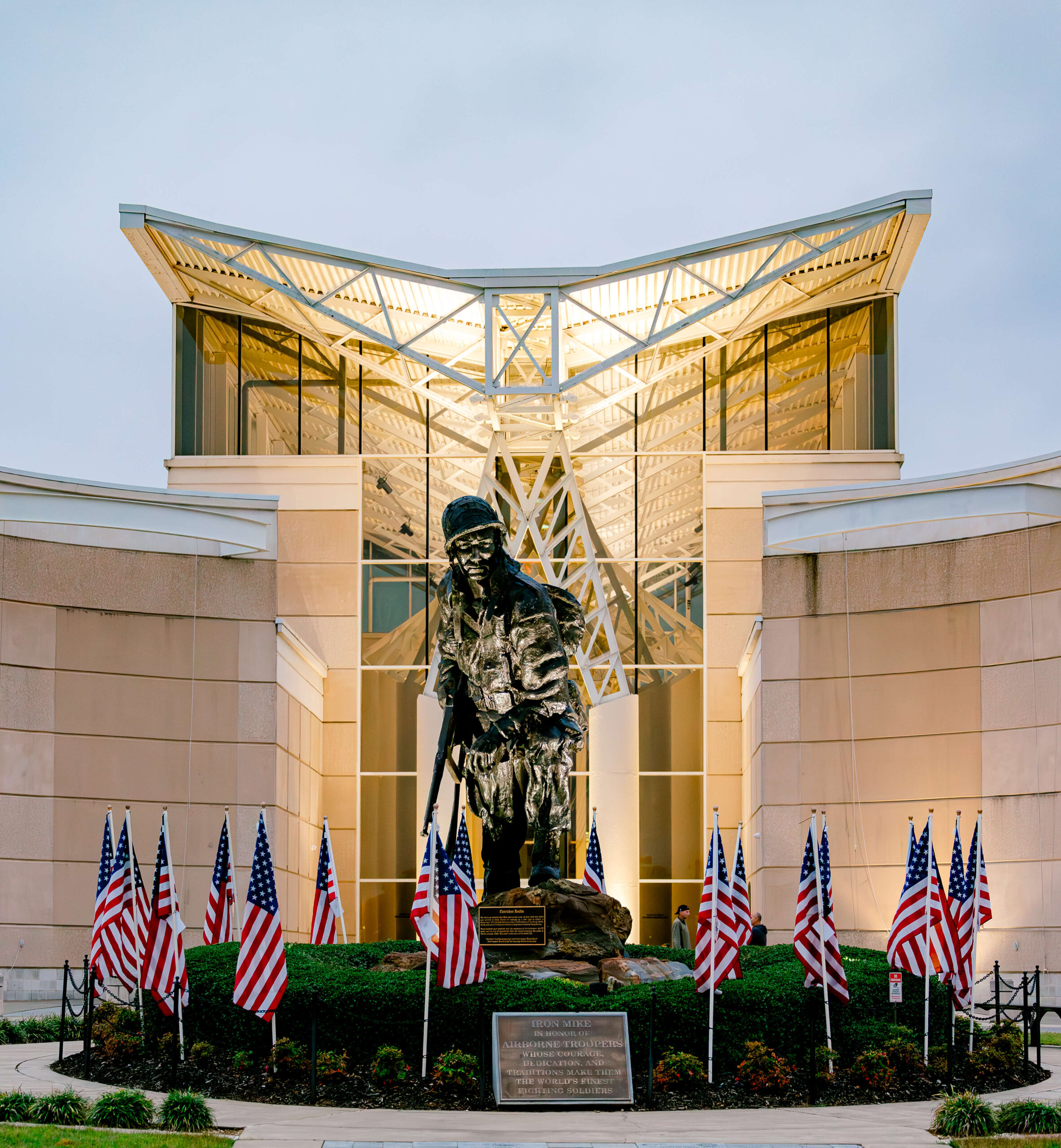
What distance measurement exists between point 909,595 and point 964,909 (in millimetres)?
13018

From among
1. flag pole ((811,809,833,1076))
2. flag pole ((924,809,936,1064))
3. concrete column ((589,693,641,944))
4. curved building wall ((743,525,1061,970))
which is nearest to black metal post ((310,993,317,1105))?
flag pole ((811,809,833,1076))

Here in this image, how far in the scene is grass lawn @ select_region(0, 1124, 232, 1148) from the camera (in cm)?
1095

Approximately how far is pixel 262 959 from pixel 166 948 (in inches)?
48.6

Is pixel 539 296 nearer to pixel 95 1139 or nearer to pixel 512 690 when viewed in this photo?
pixel 512 690

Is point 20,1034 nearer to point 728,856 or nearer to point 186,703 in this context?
point 186,703

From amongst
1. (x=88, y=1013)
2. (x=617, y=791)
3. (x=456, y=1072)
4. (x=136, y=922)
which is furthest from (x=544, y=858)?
(x=617, y=791)

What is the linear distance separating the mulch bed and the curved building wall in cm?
1326

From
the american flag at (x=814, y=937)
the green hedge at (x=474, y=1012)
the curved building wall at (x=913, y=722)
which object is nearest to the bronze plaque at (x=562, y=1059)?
the green hedge at (x=474, y=1012)

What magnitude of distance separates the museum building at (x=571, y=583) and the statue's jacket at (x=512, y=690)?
13480 millimetres

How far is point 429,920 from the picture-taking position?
562 inches

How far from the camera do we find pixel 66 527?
29.3 meters

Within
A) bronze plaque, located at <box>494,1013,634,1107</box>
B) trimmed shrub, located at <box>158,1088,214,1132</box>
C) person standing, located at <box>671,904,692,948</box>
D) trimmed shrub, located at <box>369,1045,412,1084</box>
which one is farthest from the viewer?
person standing, located at <box>671,904,692,948</box>

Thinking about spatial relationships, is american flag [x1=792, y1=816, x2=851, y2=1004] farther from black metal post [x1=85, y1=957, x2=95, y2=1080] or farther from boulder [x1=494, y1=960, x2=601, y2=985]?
black metal post [x1=85, y1=957, x2=95, y2=1080]

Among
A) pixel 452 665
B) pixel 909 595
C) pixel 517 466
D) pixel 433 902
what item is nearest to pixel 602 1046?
pixel 433 902
